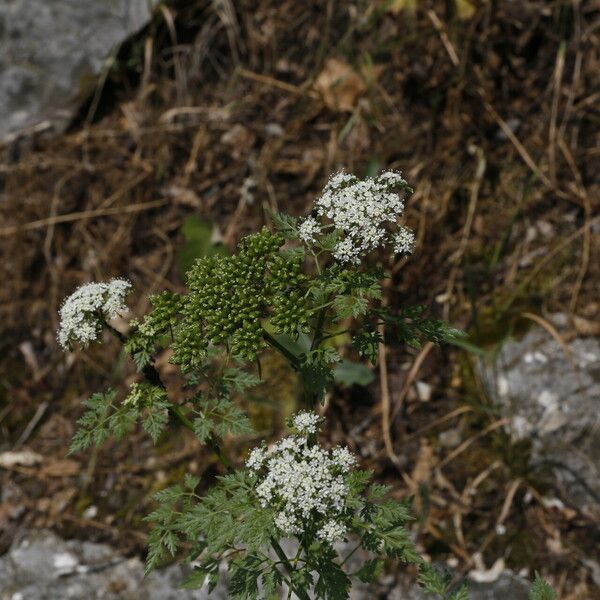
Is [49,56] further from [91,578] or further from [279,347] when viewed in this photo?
[279,347]

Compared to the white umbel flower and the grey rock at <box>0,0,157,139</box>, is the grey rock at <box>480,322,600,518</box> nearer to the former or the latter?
the white umbel flower

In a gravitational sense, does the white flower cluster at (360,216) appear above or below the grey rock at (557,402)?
above

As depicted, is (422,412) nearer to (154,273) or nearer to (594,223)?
(594,223)

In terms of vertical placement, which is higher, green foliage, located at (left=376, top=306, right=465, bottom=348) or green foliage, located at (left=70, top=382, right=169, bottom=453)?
green foliage, located at (left=376, top=306, right=465, bottom=348)

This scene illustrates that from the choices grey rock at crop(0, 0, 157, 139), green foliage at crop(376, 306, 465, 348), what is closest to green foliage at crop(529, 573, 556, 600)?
green foliage at crop(376, 306, 465, 348)

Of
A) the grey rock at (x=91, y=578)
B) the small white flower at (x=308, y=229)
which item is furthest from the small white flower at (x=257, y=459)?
the grey rock at (x=91, y=578)

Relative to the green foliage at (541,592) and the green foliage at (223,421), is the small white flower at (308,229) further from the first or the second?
the green foliage at (541,592)

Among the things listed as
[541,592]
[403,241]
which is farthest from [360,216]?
[541,592]
